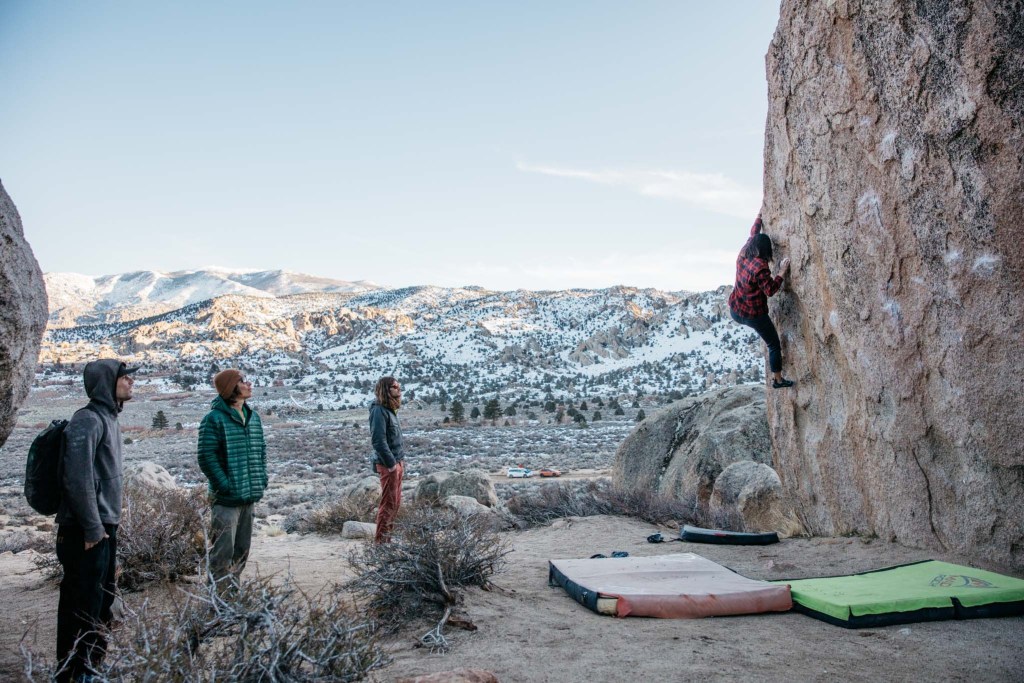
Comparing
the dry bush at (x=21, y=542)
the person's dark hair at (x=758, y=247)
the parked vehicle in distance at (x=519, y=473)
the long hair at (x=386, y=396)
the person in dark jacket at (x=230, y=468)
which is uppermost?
the person's dark hair at (x=758, y=247)

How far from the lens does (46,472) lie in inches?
134

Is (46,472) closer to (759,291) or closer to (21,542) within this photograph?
(759,291)

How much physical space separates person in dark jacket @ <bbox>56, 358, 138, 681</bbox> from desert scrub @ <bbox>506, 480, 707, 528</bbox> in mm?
6398

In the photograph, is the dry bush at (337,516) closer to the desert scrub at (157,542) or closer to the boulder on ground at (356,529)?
the boulder on ground at (356,529)

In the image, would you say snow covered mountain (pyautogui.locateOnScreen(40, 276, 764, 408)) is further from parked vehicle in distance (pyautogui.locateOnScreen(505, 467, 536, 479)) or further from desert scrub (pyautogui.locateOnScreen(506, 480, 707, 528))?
desert scrub (pyautogui.locateOnScreen(506, 480, 707, 528))

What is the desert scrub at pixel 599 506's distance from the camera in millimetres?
8719

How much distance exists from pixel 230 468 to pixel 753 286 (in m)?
4.77

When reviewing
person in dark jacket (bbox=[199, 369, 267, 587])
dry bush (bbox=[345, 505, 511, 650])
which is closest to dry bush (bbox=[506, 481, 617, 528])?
dry bush (bbox=[345, 505, 511, 650])

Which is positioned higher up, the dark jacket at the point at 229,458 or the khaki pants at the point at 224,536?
the dark jacket at the point at 229,458

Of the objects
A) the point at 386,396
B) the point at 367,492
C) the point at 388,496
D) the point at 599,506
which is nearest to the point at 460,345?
the point at 367,492

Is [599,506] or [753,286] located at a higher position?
[753,286]

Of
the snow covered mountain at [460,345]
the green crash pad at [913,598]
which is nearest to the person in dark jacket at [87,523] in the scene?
the green crash pad at [913,598]

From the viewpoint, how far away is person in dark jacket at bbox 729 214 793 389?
20.6 ft

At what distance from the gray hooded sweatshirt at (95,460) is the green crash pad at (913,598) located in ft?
13.4
